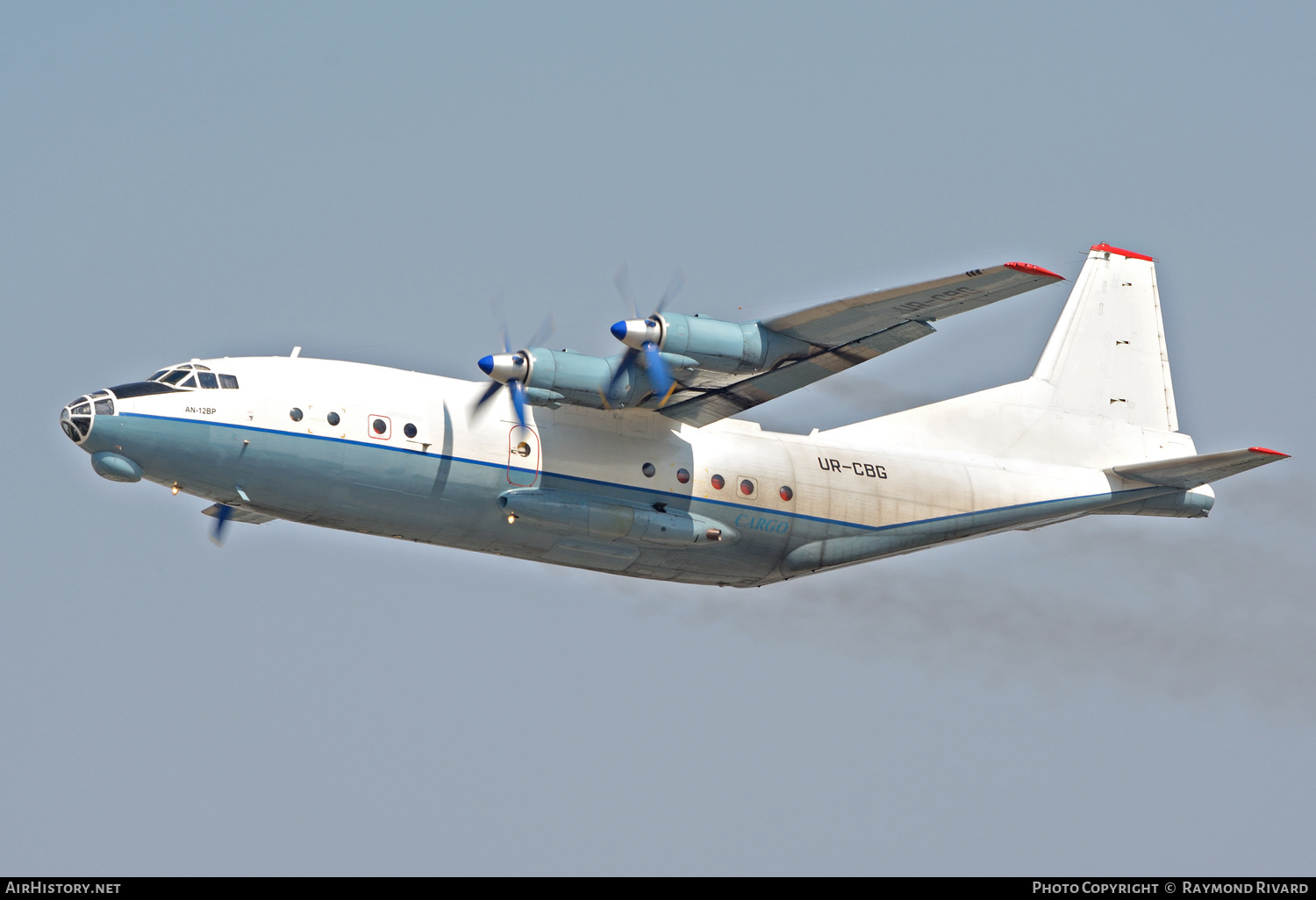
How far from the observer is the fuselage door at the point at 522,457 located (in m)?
23.0

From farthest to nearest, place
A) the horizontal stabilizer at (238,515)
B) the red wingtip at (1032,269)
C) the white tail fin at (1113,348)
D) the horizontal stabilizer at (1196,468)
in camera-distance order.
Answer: the white tail fin at (1113,348)
the horizontal stabilizer at (1196,468)
the horizontal stabilizer at (238,515)
the red wingtip at (1032,269)

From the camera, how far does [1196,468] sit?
2677 centimetres

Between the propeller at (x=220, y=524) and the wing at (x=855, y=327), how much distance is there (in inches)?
269

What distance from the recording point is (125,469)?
70.2 ft

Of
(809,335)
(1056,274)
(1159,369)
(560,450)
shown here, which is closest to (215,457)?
(560,450)

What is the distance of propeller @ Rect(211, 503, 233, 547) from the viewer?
24.6 metres

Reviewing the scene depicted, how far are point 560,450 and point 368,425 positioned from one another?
2.80 meters

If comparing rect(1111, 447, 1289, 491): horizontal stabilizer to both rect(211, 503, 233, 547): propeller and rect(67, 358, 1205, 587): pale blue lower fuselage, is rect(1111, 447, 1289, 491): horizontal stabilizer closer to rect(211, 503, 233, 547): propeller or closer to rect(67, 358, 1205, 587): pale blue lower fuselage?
rect(67, 358, 1205, 587): pale blue lower fuselage

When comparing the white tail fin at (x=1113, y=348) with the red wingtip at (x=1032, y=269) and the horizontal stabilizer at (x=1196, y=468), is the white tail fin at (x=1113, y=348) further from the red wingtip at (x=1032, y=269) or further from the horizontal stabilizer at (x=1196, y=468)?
the red wingtip at (x=1032, y=269)

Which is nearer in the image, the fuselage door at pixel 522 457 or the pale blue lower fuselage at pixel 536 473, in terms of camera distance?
the pale blue lower fuselage at pixel 536 473

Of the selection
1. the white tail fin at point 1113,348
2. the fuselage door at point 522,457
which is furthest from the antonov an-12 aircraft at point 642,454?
the white tail fin at point 1113,348

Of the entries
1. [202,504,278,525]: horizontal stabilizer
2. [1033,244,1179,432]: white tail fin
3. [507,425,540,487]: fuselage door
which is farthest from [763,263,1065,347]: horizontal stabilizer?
[202,504,278,525]: horizontal stabilizer

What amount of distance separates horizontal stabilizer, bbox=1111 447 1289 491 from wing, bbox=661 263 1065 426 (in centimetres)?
602
